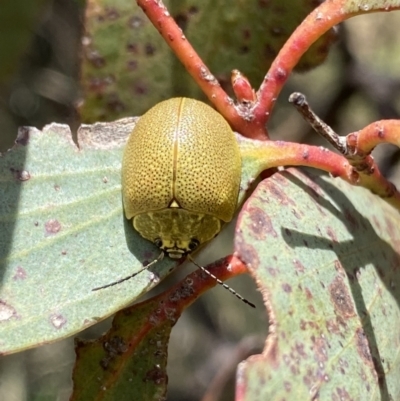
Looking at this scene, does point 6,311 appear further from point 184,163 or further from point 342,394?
point 342,394

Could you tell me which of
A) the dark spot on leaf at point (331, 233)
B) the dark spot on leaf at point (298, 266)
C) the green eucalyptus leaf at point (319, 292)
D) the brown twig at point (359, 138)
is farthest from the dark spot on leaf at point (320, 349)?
the brown twig at point (359, 138)

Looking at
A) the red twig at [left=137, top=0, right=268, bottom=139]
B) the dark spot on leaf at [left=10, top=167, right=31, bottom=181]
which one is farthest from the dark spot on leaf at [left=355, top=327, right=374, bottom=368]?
the dark spot on leaf at [left=10, top=167, right=31, bottom=181]

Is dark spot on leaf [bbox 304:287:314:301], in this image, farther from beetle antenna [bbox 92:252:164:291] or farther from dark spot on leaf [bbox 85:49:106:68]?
dark spot on leaf [bbox 85:49:106:68]

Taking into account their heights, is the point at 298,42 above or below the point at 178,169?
above

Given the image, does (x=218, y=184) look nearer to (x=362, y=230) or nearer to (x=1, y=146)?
(x=362, y=230)

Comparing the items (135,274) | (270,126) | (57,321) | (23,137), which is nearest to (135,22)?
(23,137)
